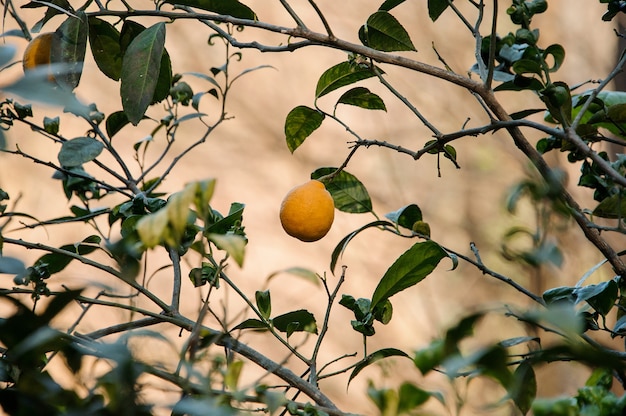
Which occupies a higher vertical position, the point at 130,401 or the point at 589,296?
the point at 589,296

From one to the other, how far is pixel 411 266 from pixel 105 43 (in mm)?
435

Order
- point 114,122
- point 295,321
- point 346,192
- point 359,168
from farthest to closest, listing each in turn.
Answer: point 359,168, point 114,122, point 346,192, point 295,321

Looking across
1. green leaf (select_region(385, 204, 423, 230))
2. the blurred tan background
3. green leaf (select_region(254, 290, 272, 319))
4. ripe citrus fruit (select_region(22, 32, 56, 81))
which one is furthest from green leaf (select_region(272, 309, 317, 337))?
the blurred tan background

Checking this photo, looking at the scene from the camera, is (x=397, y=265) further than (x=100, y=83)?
No

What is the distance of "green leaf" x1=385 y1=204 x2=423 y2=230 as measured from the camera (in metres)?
0.83

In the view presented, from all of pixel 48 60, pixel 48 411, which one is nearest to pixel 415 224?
pixel 48 60

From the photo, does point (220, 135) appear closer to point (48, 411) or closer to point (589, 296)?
point (589, 296)

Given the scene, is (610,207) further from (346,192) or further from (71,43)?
(71,43)

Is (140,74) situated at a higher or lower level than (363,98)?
lower

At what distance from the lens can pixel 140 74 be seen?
2.20 feet

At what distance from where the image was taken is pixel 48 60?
2.45 feet

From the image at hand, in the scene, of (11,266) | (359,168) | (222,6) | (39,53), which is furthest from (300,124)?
(359,168)

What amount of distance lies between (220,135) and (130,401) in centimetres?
224

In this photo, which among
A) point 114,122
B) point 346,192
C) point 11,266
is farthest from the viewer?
point 114,122
